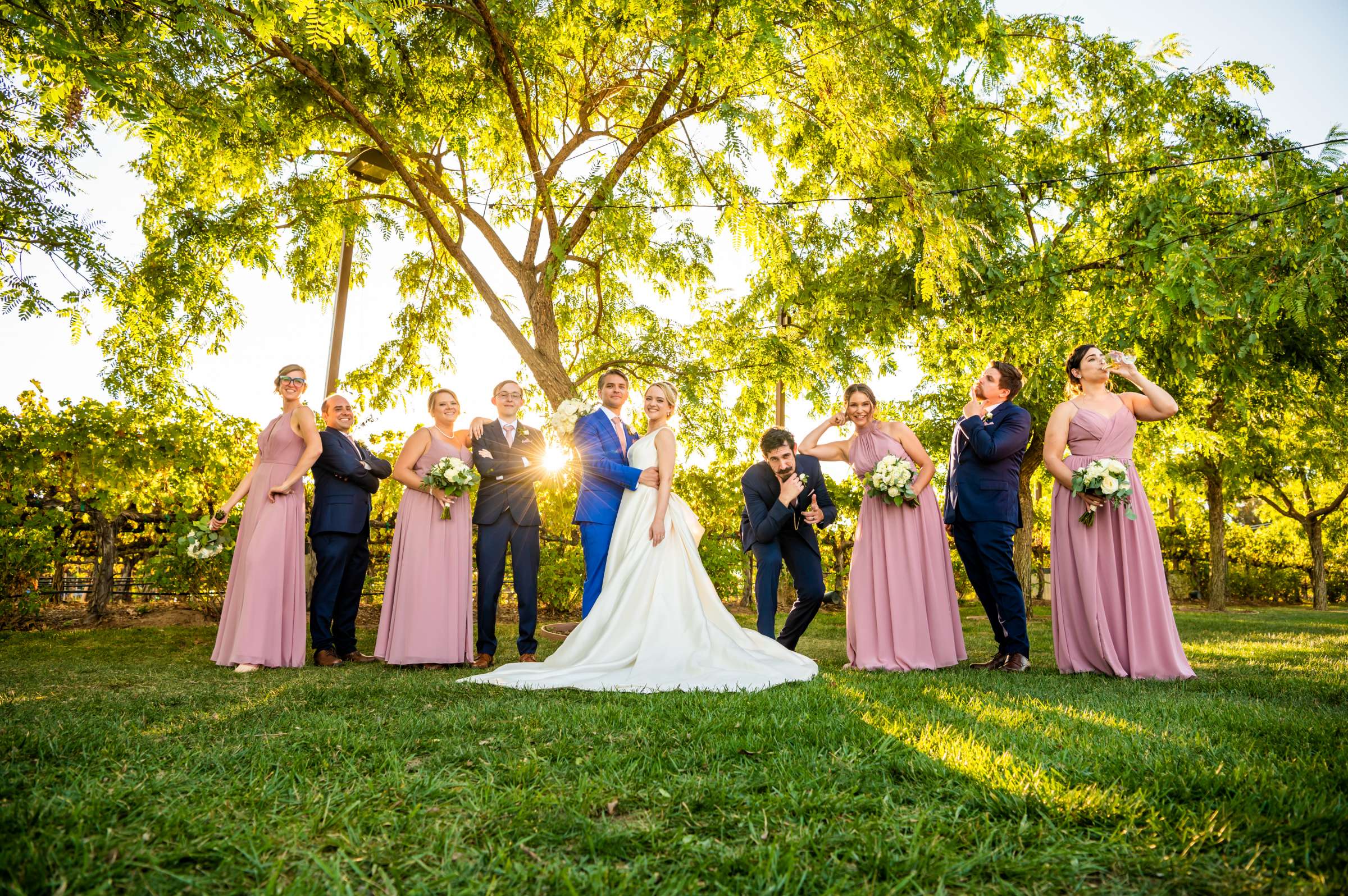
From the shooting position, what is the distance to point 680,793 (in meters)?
2.45

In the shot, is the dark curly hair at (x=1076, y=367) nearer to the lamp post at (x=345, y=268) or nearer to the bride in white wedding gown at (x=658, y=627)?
the bride in white wedding gown at (x=658, y=627)

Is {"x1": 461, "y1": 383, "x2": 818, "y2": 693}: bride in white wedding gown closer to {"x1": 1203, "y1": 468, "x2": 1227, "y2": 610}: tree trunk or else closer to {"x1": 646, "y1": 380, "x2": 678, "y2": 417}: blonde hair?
{"x1": 646, "y1": 380, "x2": 678, "y2": 417}: blonde hair

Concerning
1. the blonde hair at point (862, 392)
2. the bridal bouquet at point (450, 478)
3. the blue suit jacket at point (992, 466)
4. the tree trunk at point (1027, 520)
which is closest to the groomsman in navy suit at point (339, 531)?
the bridal bouquet at point (450, 478)

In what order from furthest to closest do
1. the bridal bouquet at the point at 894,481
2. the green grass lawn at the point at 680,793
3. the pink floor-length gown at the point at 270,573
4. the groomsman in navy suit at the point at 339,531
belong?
1. the groomsman in navy suit at the point at 339,531
2. the pink floor-length gown at the point at 270,573
3. the bridal bouquet at the point at 894,481
4. the green grass lawn at the point at 680,793

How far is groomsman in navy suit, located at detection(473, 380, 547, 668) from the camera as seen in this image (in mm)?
6582

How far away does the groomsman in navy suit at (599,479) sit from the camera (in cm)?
630

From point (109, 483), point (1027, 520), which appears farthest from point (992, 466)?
point (1027, 520)

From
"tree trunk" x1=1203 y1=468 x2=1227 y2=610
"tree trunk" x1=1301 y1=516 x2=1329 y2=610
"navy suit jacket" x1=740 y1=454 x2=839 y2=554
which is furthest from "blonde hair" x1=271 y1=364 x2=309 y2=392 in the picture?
"tree trunk" x1=1301 y1=516 x2=1329 y2=610

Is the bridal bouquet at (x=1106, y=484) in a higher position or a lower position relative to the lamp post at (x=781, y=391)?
lower

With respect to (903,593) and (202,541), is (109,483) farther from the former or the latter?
(903,593)

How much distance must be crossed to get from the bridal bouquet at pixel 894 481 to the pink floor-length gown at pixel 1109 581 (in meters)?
1.10

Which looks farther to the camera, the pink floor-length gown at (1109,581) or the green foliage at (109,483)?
the green foliage at (109,483)

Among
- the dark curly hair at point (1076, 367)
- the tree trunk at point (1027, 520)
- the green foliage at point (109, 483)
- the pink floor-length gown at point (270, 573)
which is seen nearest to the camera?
the dark curly hair at point (1076, 367)

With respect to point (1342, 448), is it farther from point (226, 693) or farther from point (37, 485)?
point (37, 485)
